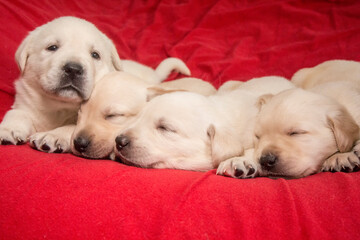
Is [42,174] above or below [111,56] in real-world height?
below

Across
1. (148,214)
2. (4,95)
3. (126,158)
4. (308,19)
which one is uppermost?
(308,19)

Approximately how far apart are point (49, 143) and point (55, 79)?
479 millimetres

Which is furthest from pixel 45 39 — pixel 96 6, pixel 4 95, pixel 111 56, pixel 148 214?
pixel 96 6

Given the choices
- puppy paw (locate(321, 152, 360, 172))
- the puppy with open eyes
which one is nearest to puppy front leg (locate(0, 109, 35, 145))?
the puppy with open eyes

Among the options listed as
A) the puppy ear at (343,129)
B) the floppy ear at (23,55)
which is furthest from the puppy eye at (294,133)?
the floppy ear at (23,55)

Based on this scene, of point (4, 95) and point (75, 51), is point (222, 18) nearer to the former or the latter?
Answer: point (75, 51)

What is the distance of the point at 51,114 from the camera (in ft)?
9.02

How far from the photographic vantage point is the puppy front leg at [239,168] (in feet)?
6.18

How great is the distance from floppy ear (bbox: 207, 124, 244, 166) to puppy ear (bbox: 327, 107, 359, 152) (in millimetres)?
619

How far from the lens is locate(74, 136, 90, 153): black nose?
7.07 feet

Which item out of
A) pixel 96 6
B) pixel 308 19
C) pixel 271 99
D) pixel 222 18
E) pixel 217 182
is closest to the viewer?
pixel 217 182

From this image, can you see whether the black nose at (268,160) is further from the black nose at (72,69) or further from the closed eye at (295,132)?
the black nose at (72,69)

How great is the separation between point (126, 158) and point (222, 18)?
3060 mm

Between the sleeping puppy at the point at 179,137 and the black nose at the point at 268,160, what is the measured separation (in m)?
0.16
